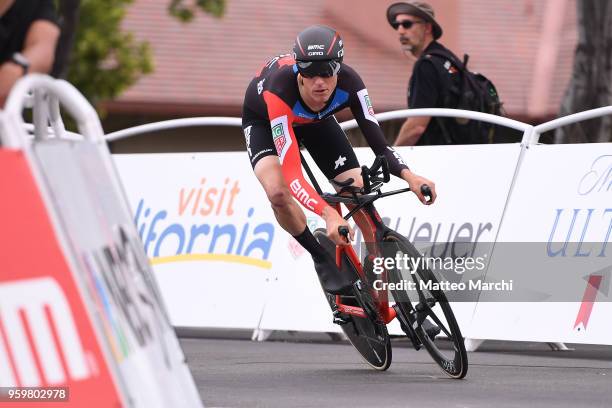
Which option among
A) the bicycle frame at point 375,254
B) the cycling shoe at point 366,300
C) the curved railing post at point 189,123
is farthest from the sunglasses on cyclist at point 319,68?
the curved railing post at point 189,123

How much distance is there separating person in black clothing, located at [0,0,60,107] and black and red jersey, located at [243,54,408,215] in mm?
2101

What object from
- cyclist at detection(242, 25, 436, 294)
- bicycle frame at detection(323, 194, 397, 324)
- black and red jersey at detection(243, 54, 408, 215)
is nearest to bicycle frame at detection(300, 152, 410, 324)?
bicycle frame at detection(323, 194, 397, 324)

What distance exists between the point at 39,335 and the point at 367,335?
12.9 feet

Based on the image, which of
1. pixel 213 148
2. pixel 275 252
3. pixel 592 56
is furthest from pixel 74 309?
pixel 213 148

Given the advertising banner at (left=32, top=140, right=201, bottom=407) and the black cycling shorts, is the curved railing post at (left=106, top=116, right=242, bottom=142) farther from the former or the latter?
the advertising banner at (left=32, top=140, right=201, bottom=407)

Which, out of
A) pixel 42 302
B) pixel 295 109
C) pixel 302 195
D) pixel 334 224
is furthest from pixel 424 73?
pixel 42 302

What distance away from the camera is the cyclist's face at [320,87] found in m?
8.19

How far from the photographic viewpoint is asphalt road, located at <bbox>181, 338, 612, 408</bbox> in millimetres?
7148

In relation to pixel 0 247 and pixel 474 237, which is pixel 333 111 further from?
pixel 0 247

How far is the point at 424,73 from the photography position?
10.7 meters

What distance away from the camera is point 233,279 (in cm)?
1096

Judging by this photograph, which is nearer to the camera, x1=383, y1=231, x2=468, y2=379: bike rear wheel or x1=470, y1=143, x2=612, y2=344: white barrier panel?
x1=383, y1=231, x2=468, y2=379: bike rear wheel

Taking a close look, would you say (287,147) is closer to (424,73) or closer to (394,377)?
(394,377)

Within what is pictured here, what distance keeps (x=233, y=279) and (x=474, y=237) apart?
84.0 inches
